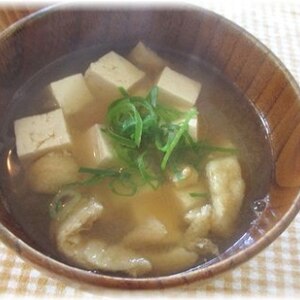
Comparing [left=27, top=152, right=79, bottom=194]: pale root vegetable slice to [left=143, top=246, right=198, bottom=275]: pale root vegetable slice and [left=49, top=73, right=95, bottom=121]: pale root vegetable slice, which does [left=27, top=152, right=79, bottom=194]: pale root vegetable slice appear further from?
[left=143, top=246, right=198, bottom=275]: pale root vegetable slice

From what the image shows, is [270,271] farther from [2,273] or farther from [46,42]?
[46,42]

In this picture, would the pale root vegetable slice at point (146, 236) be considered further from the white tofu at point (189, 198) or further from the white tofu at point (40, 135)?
the white tofu at point (40, 135)

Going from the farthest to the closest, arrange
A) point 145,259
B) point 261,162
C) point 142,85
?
1. point 142,85
2. point 261,162
3. point 145,259

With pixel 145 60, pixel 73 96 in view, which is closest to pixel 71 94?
pixel 73 96

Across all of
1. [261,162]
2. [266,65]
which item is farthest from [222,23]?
[261,162]

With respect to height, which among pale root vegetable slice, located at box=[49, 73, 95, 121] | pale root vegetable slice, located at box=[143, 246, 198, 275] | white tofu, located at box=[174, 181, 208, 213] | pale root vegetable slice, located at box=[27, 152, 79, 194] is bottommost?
pale root vegetable slice, located at box=[143, 246, 198, 275]

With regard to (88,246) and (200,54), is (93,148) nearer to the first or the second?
(88,246)

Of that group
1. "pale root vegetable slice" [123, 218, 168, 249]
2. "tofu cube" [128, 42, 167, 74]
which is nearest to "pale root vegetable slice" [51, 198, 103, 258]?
"pale root vegetable slice" [123, 218, 168, 249]
